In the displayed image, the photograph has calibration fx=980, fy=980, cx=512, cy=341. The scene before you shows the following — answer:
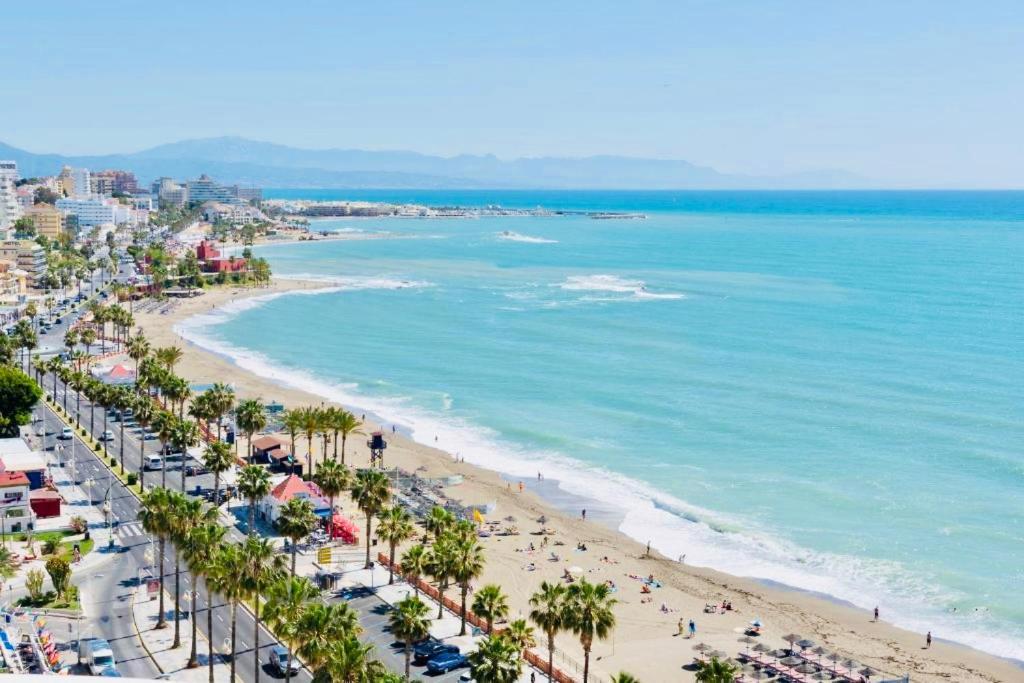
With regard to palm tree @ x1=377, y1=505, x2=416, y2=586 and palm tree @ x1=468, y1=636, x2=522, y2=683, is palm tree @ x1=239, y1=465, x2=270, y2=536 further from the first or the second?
palm tree @ x1=468, y1=636, x2=522, y2=683

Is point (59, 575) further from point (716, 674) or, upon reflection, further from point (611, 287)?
point (611, 287)

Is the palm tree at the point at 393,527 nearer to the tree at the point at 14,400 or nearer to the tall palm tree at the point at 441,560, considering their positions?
the tall palm tree at the point at 441,560

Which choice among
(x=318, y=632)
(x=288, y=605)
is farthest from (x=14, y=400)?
(x=318, y=632)

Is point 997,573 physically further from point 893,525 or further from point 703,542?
point 703,542

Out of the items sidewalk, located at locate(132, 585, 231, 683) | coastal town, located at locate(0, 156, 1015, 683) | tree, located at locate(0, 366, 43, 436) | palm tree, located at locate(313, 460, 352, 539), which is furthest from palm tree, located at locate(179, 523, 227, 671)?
tree, located at locate(0, 366, 43, 436)

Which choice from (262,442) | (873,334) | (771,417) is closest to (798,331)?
(873,334)

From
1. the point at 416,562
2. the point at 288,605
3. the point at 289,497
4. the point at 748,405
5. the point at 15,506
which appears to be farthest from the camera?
the point at 748,405

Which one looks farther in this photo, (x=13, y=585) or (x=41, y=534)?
(x=41, y=534)
